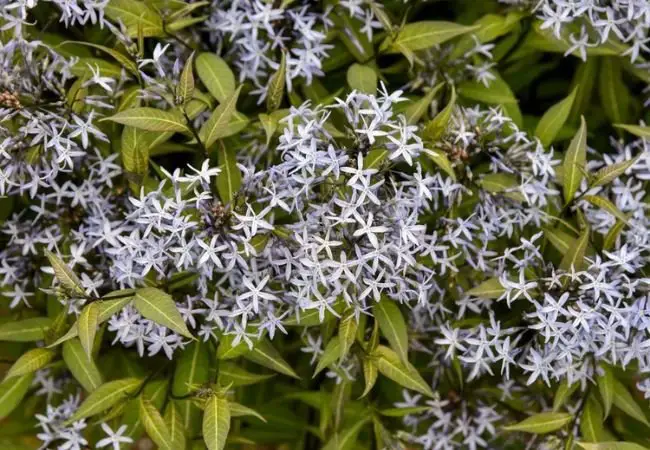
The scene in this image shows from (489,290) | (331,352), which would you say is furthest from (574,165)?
(331,352)

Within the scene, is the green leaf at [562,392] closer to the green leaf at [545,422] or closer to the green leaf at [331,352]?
the green leaf at [545,422]

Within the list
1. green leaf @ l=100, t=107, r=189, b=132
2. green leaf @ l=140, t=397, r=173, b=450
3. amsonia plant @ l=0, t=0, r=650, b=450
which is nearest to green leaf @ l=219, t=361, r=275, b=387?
amsonia plant @ l=0, t=0, r=650, b=450

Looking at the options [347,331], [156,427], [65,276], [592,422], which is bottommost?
[592,422]

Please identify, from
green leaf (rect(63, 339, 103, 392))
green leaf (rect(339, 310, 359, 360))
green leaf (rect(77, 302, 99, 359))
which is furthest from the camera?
green leaf (rect(63, 339, 103, 392))

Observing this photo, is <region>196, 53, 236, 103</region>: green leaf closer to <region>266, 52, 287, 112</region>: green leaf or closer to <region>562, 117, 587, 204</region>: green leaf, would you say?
<region>266, 52, 287, 112</region>: green leaf

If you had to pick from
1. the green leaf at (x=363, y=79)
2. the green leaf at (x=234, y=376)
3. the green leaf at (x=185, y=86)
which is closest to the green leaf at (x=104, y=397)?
the green leaf at (x=234, y=376)

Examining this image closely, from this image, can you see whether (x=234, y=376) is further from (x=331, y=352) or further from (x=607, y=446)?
(x=607, y=446)
